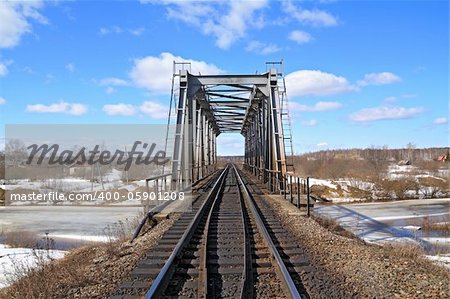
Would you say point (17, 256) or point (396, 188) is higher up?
point (396, 188)

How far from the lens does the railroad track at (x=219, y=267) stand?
4.50m

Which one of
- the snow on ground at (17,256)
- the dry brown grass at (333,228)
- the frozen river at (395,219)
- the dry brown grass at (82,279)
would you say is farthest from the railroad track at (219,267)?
the frozen river at (395,219)

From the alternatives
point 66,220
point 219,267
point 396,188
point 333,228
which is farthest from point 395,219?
point 66,220

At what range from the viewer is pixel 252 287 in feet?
15.2

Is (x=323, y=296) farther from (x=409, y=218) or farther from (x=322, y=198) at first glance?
(x=322, y=198)

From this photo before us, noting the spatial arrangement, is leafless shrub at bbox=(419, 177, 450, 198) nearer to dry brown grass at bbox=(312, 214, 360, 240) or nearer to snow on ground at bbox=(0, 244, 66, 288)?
dry brown grass at bbox=(312, 214, 360, 240)

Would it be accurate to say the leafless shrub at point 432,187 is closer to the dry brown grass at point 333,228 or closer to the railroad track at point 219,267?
the dry brown grass at point 333,228

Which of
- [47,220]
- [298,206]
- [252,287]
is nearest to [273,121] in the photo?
[298,206]

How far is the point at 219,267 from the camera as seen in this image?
18.1 ft

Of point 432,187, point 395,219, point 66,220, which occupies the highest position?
point 432,187

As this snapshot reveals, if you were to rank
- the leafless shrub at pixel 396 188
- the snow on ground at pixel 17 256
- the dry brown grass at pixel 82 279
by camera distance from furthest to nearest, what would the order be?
the leafless shrub at pixel 396 188, the snow on ground at pixel 17 256, the dry brown grass at pixel 82 279

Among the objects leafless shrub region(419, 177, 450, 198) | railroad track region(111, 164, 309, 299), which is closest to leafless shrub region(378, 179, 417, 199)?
leafless shrub region(419, 177, 450, 198)

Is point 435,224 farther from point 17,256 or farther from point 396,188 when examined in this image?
point 17,256

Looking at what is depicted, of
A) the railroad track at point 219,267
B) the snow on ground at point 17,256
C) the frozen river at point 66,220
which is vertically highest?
the railroad track at point 219,267
